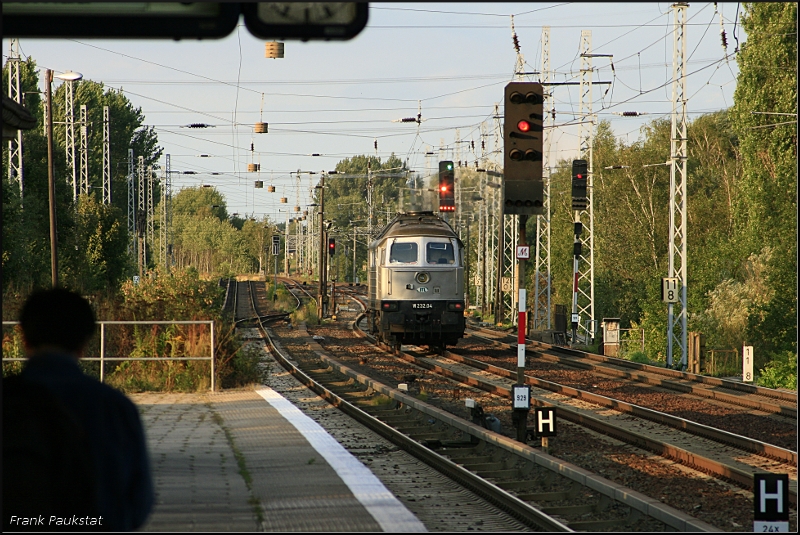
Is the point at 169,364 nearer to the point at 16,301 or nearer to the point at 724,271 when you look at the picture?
the point at 16,301

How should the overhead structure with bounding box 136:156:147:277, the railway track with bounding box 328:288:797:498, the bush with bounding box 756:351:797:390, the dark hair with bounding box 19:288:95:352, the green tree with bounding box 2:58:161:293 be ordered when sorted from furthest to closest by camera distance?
the overhead structure with bounding box 136:156:147:277 → the green tree with bounding box 2:58:161:293 → the bush with bounding box 756:351:797:390 → the railway track with bounding box 328:288:797:498 → the dark hair with bounding box 19:288:95:352

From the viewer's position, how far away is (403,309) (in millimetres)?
27625

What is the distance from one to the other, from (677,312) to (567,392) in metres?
32.8

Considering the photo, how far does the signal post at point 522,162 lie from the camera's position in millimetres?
13469

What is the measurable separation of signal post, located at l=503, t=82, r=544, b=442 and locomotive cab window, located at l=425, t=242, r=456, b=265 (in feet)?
45.5

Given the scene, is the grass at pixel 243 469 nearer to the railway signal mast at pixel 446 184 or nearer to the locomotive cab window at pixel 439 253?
the locomotive cab window at pixel 439 253

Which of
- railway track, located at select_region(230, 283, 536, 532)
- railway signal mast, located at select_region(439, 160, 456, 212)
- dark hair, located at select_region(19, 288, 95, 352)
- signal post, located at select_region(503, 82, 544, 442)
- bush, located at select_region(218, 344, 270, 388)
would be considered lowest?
railway track, located at select_region(230, 283, 536, 532)

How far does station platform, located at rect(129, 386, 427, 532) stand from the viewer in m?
7.70

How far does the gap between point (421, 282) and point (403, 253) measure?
103 cm

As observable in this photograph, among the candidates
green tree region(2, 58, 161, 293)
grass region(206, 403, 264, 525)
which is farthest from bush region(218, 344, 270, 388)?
green tree region(2, 58, 161, 293)

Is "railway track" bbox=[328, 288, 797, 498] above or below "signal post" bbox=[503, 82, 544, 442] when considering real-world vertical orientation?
below

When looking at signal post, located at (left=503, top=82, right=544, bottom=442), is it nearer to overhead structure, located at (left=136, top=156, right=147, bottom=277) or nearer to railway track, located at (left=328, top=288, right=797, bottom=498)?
railway track, located at (left=328, top=288, right=797, bottom=498)

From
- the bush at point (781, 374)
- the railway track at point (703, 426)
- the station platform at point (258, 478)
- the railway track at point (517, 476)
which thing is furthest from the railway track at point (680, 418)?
the station platform at point (258, 478)

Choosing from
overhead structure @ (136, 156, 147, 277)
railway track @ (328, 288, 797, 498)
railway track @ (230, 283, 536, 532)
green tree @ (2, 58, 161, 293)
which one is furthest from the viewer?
overhead structure @ (136, 156, 147, 277)
